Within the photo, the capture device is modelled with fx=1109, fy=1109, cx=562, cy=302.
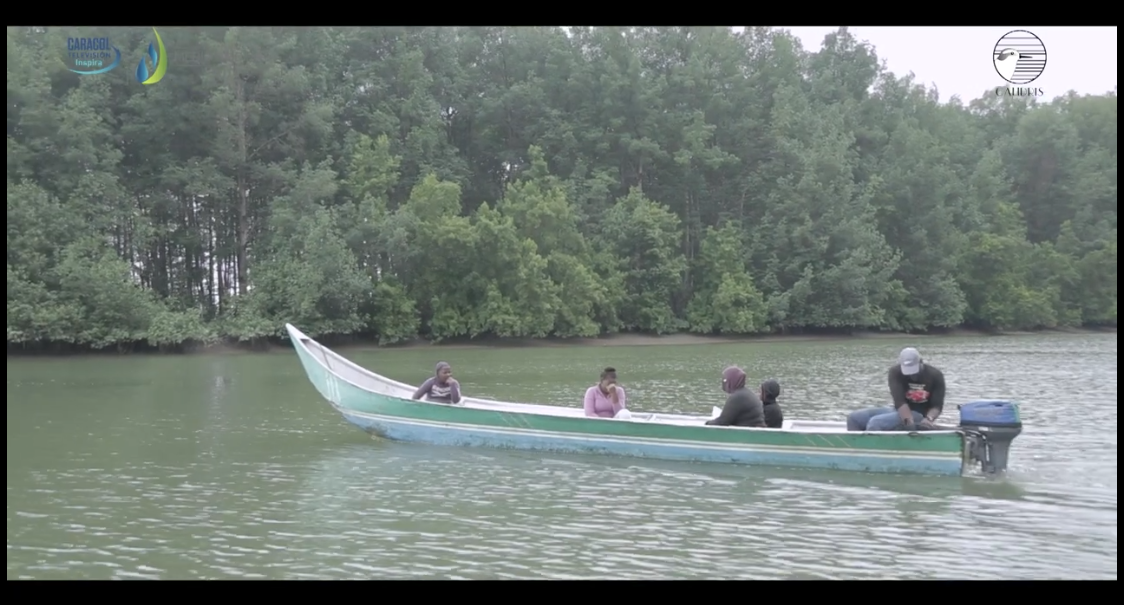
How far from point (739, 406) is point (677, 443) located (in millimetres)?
974

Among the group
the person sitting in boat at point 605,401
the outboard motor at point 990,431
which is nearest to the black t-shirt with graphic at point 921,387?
the outboard motor at point 990,431

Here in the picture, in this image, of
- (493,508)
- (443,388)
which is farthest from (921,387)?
(443,388)

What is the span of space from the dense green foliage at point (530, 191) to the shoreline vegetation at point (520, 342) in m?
0.59

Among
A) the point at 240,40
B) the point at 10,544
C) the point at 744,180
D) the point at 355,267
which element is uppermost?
the point at 240,40

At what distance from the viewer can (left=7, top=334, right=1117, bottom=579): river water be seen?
9555 mm

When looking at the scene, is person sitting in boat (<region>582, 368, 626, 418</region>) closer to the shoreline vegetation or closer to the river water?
the river water

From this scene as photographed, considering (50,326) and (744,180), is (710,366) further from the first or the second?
(744,180)

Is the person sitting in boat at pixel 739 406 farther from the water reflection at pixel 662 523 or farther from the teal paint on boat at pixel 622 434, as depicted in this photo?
Result: the water reflection at pixel 662 523

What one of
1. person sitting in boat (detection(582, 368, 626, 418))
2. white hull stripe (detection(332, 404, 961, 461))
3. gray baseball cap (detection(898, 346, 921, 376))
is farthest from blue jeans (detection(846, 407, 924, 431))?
person sitting in boat (detection(582, 368, 626, 418))

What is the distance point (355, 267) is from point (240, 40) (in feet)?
35.6

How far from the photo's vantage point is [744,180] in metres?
61.3

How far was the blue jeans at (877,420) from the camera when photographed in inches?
530
